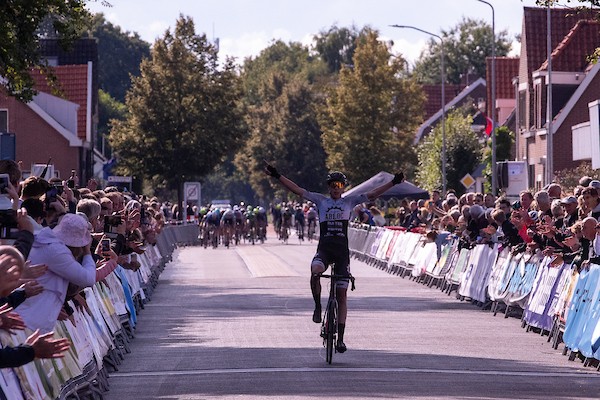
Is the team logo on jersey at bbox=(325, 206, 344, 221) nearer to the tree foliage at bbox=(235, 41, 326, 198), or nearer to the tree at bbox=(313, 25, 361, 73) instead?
the tree foliage at bbox=(235, 41, 326, 198)

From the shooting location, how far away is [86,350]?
1361 centimetres

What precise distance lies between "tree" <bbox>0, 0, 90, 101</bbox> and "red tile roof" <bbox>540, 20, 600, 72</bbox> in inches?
1401

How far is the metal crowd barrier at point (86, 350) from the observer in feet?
34.3

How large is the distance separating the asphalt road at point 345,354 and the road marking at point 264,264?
Answer: 8.65 m

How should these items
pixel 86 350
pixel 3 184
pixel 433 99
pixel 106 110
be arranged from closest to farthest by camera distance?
pixel 3 184 → pixel 86 350 → pixel 433 99 → pixel 106 110

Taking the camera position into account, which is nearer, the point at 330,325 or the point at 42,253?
the point at 42,253

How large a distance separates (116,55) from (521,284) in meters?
115

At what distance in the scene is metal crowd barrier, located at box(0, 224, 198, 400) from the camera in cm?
1045

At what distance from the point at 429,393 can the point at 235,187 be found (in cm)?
17062

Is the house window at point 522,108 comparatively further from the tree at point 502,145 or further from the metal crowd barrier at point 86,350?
the metal crowd barrier at point 86,350

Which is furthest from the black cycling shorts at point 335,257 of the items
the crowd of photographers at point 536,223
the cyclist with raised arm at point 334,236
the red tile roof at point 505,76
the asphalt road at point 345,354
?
the red tile roof at point 505,76

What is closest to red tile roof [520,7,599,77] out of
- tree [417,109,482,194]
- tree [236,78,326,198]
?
tree [417,109,482,194]

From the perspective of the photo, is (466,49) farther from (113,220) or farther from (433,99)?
(113,220)

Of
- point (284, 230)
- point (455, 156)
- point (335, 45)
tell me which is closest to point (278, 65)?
point (335, 45)
